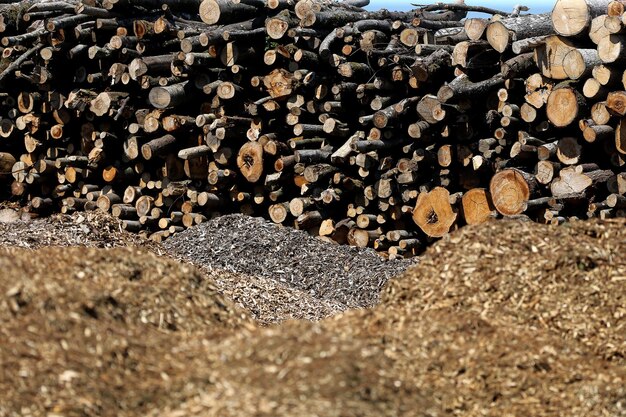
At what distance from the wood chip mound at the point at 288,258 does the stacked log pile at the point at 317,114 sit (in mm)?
320

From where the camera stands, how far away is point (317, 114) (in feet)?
34.4

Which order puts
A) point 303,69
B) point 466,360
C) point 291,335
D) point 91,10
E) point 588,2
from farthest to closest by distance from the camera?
point 91,10, point 303,69, point 588,2, point 466,360, point 291,335

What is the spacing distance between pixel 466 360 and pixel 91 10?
319 inches

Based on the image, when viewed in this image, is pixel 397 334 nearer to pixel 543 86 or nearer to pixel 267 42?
pixel 543 86

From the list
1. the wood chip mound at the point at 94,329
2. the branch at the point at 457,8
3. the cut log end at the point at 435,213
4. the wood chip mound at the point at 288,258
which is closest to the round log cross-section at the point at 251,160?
the wood chip mound at the point at 288,258

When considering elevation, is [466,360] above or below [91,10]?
below

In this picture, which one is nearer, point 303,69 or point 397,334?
point 397,334

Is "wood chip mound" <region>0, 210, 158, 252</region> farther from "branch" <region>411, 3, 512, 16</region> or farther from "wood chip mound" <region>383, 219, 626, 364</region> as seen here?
"wood chip mound" <region>383, 219, 626, 364</region>

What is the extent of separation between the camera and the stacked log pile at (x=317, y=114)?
28.0 ft

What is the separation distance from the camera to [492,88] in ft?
29.8

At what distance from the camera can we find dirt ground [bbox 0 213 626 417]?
3596 mm

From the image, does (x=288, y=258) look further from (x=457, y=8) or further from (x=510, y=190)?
(x=457, y=8)

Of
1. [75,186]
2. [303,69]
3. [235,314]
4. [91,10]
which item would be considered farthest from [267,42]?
[235,314]

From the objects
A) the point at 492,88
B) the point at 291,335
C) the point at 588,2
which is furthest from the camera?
the point at 492,88
